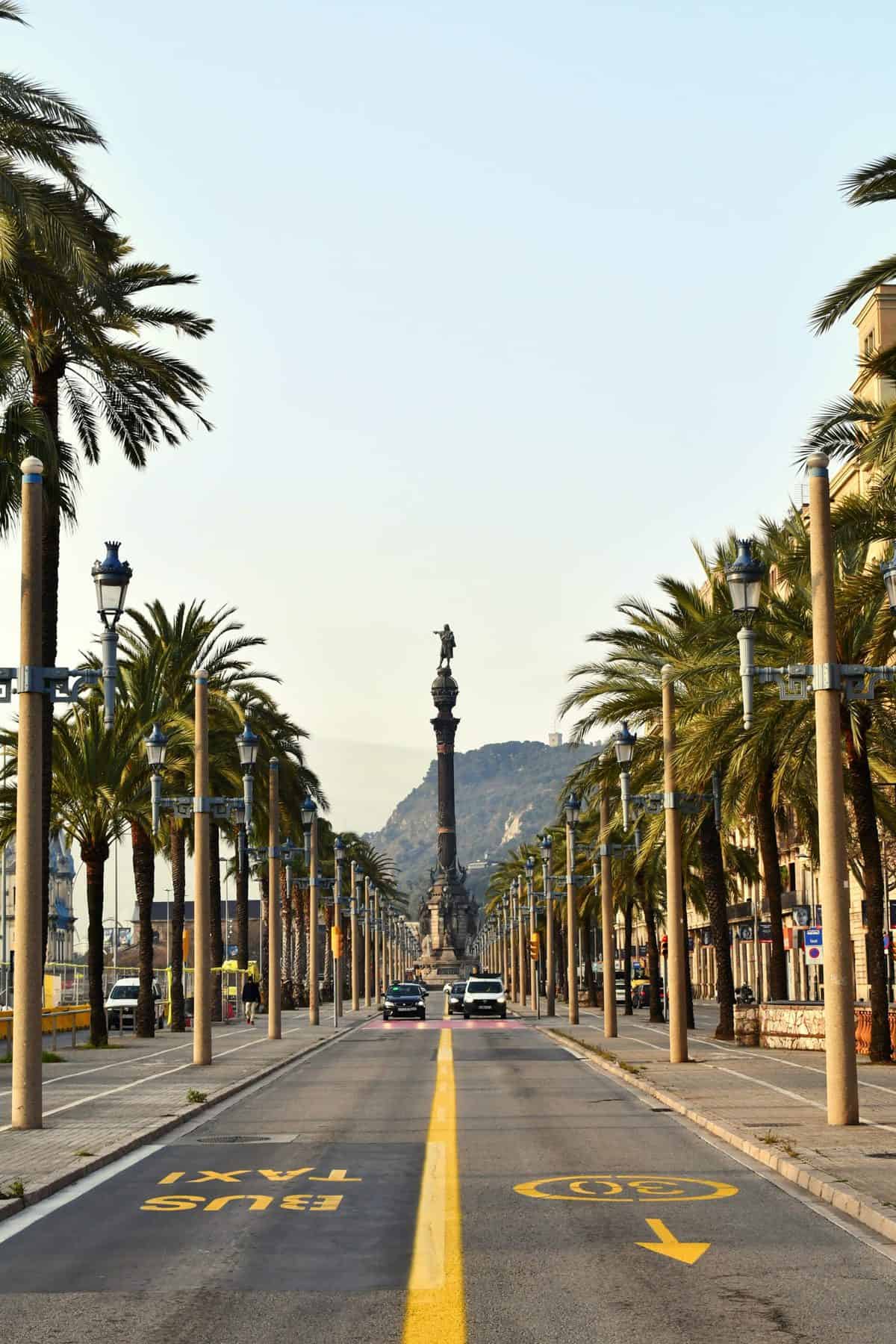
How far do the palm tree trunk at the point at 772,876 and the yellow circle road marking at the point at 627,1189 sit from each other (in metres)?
23.9

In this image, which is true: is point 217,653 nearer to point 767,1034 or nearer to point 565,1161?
point 767,1034

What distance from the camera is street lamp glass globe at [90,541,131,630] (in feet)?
69.5

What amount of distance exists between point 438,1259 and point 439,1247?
52 centimetres

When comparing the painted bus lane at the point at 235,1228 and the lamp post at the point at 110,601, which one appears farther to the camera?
the lamp post at the point at 110,601

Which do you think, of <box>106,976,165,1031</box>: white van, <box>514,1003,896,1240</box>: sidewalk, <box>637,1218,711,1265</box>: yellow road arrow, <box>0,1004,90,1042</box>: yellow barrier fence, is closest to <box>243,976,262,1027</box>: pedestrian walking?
<box>106,976,165,1031</box>: white van

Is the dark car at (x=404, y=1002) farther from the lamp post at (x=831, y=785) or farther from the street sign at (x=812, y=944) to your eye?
the lamp post at (x=831, y=785)

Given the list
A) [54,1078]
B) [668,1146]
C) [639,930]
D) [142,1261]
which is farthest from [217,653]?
[639,930]

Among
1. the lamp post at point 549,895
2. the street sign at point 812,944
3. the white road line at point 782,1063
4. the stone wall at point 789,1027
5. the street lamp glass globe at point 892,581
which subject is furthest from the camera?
the lamp post at point 549,895

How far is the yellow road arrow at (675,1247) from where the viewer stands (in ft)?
36.2

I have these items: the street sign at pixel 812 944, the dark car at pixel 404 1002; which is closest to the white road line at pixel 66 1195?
the street sign at pixel 812 944

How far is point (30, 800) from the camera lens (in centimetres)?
1989

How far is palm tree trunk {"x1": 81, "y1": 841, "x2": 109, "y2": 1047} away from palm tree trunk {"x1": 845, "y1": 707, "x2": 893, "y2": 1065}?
20.0 metres

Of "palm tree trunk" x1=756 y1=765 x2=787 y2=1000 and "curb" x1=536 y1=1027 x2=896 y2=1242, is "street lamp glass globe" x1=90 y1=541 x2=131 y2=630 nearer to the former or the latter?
"curb" x1=536 y1=1027 x2=896 y2=1242

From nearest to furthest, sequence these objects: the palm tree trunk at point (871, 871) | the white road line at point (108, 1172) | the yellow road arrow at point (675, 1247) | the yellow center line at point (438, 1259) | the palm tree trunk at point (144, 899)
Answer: the yellow center line at point (438, 1259) → the yellow road arrow at point (675, 1247) → the white road line at point (108, 1172) → the palm tree trunk at point (871, 871) → the palm tree trunk at point (144, 899)
